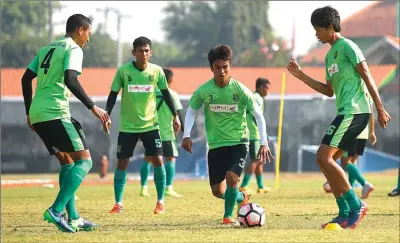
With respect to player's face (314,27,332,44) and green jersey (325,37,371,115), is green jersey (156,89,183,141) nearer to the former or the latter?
player's face (314,27,332,44)

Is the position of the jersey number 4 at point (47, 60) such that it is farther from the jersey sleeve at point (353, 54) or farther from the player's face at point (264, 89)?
the player's face at point (264, 89)

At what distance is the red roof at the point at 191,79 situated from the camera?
46500 millimetres

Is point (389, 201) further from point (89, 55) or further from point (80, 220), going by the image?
point (89, 55)

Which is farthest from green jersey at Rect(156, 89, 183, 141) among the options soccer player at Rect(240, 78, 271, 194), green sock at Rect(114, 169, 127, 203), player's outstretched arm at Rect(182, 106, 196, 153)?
player's outstretched arm at Rect(182, 106, 196, 153)

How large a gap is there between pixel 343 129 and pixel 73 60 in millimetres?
3059

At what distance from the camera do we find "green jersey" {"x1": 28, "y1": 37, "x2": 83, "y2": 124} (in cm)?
1136

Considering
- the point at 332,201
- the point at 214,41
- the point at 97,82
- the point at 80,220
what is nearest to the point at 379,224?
the point at 80,220

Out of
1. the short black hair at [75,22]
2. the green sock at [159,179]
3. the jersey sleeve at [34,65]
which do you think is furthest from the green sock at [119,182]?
the short black hair at [75,22]

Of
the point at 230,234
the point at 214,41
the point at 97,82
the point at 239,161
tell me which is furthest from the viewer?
the point at 214,41

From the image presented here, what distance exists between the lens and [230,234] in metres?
10.6

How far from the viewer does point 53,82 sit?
1143cm

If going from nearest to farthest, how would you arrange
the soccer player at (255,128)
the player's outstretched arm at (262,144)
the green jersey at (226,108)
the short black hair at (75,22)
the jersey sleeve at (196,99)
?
1. the short black hair at (75,22)
2. the player's outstretched arm at (262,144)
3. the green jersey at (226,108)
4. the jersey sleeve at (196,99)
5. the soccer player at (255,128)

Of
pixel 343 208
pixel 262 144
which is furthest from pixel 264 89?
pixel 343 208

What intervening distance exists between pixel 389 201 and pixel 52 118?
8028mm
